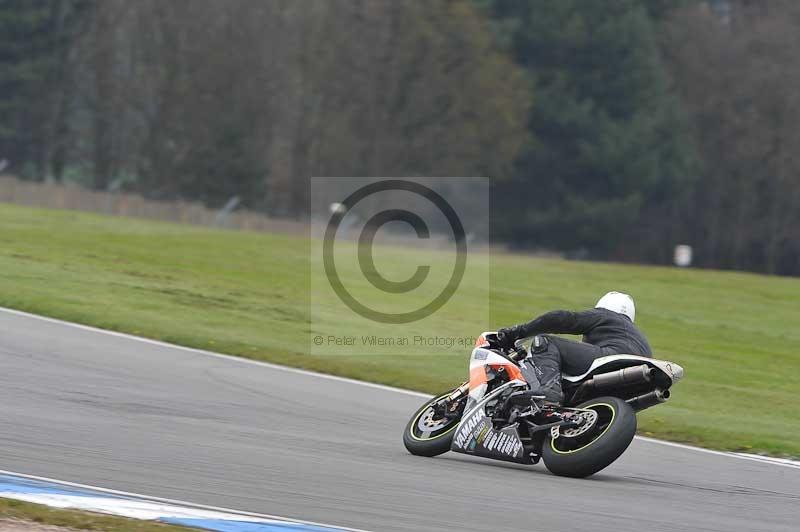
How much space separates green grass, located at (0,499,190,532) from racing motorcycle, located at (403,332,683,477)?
3038mm

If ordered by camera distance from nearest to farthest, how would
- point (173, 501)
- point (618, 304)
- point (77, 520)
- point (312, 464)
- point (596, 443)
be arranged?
1. point (77, 520)
2. point (173, 501)
3. point (596, 443)
4. point (312, 464)
5. point (618, 304)

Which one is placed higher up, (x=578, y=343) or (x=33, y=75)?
(x=33, y=75)

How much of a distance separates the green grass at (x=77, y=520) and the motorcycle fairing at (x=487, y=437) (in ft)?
10.3

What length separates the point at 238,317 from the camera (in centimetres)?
1811

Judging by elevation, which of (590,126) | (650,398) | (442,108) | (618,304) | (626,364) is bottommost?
(650,398)

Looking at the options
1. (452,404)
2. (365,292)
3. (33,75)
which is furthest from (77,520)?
(33,75)

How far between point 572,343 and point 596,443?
105 centimetres

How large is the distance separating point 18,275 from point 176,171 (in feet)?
127

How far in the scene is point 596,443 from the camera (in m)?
8.27

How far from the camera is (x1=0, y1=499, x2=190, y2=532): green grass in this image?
20.8ft

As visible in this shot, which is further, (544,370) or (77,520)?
(544,370)

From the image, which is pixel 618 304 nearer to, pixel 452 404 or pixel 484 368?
pixel 484 368

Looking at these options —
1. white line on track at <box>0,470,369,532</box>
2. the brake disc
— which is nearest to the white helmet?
the brake disc

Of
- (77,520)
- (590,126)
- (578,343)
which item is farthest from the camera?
(590,126)
